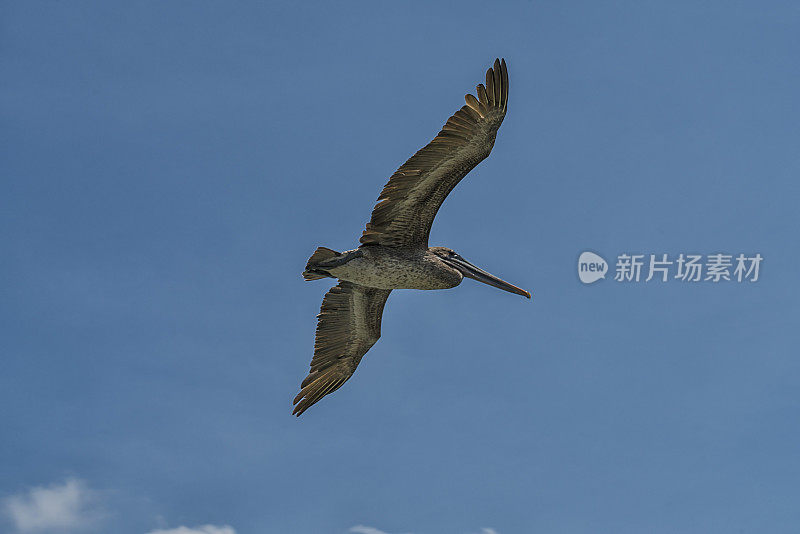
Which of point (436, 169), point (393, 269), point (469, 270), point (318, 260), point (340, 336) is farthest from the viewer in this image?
point (340, 336)

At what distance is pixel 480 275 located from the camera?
14.7 metres

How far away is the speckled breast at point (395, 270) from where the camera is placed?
13.3 m

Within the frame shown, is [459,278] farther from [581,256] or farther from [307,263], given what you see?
[581,256]

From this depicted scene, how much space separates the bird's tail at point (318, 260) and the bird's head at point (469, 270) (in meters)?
1.58

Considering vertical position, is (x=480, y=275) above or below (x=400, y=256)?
above

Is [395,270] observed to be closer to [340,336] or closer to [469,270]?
[469,270]

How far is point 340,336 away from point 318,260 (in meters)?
2.09

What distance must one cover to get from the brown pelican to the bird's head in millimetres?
14

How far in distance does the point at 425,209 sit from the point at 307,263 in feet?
5.68

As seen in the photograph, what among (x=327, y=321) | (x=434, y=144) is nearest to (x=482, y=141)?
(x=434, y=144)

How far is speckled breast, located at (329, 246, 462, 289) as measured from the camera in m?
13.3

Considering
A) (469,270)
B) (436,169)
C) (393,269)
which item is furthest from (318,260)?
(469,270)

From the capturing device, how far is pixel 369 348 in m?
15.1

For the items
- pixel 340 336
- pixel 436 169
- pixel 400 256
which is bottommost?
pixel 340 336
